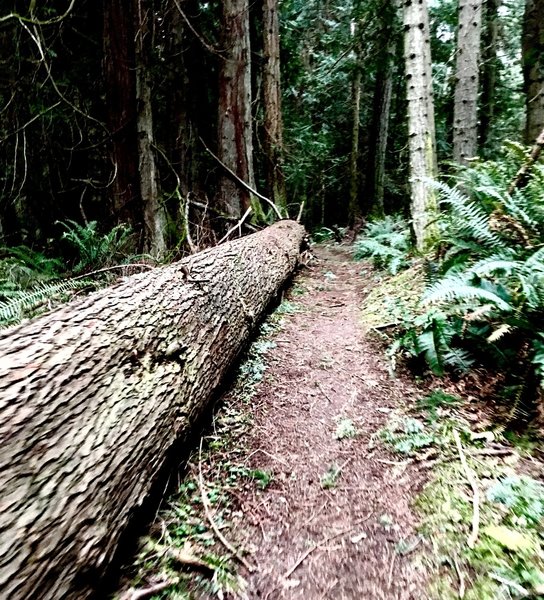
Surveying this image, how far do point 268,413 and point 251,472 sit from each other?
2.23 feet

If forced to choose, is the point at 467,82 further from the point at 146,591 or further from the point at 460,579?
the point at 146,591

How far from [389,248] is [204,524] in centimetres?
595

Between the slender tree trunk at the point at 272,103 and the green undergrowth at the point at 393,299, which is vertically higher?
the slender tree trunk at the point at 272,103

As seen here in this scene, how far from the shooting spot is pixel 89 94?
8812 mm

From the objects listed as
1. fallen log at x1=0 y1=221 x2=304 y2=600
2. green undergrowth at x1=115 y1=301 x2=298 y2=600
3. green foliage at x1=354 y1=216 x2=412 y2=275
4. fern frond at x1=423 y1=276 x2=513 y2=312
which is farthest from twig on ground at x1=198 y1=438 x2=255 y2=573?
green foliage at x1=354 y1=216 x2=412 y2=275

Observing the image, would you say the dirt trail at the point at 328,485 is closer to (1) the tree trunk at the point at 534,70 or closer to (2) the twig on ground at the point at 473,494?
(2) the twig on ground at the point at 473,494

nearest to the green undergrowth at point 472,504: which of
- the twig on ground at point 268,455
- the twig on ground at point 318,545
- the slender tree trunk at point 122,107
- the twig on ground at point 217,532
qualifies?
the twig on ground at point 318,545

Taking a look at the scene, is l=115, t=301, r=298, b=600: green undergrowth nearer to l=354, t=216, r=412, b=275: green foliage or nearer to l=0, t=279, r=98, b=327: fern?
l=0, t=279, r=98, b=327: fern

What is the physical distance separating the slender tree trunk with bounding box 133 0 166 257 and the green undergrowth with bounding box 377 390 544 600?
5.57 m

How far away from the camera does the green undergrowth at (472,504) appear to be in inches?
69.6

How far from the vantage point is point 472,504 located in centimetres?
217

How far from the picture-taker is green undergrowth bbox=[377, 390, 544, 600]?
5.80ft

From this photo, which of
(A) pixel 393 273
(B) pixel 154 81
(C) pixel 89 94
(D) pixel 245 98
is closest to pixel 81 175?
(C) pixel 89 94

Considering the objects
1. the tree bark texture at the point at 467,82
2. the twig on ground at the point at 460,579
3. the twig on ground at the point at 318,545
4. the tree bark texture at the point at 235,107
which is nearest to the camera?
the twig on ground at the point at 460,579
